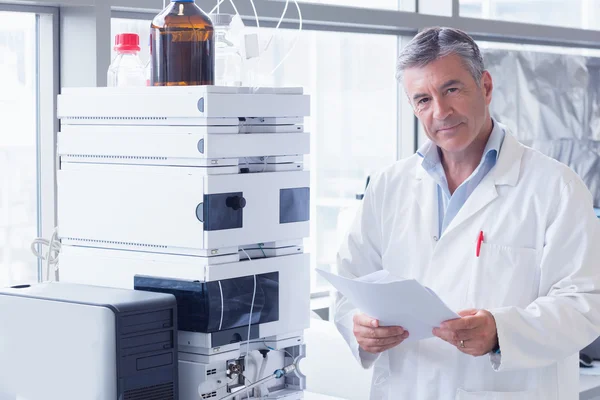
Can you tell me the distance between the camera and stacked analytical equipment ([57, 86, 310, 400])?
4.55 feet

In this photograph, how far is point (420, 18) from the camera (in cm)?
291

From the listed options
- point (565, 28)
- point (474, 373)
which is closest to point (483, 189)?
point (474, 373)

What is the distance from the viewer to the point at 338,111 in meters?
2.90

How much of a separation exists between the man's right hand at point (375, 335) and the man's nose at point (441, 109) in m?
0.38

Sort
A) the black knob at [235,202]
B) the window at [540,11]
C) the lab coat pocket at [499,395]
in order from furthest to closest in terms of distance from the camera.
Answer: the window at [540,11], the lab coat pocket at [499,395], the black knob at [235,202]

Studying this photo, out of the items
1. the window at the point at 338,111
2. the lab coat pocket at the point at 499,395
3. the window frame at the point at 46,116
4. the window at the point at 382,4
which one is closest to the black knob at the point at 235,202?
the lab coat pocket at the point at 499,395

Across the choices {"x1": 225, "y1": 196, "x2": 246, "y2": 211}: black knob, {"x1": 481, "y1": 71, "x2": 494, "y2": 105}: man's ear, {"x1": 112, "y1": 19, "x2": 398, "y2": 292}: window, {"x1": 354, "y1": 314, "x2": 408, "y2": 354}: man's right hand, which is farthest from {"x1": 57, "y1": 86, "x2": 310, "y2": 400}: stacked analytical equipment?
{"x1": 112, "y1": 19, "x2": 398, "y2": 292}: window

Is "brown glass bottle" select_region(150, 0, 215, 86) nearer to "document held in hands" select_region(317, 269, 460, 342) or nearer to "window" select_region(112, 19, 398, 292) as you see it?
"document held in hands" select_region(317, 269, 460, 342)

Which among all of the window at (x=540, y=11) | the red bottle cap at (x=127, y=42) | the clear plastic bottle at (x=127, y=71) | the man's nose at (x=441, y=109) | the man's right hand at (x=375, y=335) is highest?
the window at (x=540, y=11)

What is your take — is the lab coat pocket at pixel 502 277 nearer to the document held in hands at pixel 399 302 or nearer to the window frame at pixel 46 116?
the document held in hands at pixel 399 302

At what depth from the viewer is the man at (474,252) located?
1424 millimetres

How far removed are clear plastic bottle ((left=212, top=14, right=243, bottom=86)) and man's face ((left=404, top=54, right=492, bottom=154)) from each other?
0.35 metres

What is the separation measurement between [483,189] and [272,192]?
388 mm

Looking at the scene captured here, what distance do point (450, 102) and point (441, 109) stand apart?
2cm
